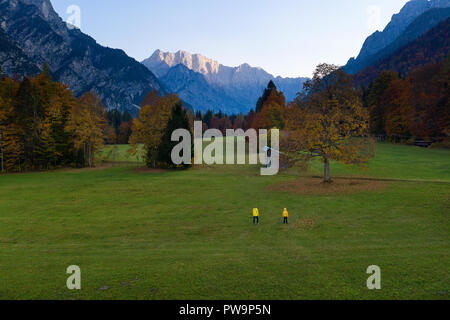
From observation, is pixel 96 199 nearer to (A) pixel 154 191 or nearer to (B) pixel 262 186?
(A) pixel 154 191

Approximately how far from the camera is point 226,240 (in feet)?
56.1

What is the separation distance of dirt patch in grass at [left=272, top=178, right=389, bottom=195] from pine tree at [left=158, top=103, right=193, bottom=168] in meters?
26.0

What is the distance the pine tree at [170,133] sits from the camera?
5334 centimetres

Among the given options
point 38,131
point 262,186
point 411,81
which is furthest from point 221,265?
point 411,81

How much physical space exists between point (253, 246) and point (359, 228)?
8.04 meters

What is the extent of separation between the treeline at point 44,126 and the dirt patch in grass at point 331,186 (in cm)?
4372

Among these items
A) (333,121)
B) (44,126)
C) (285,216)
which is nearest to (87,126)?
(44,126)

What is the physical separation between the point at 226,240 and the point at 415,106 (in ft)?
262

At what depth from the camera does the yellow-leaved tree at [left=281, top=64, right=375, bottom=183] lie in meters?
31.1

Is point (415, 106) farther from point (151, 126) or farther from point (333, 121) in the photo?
point (151, 126)

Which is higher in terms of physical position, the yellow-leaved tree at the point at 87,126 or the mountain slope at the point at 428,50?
the mountain slope at the point at 428,50

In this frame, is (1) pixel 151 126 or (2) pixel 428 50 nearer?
(1) pixel 151 126

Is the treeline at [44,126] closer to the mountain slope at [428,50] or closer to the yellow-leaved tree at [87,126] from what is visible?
the yellow-leaved tree at [87,126]

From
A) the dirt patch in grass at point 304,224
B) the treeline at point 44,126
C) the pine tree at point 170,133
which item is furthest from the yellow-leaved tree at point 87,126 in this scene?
the dirt patch in grass at point 304,224
